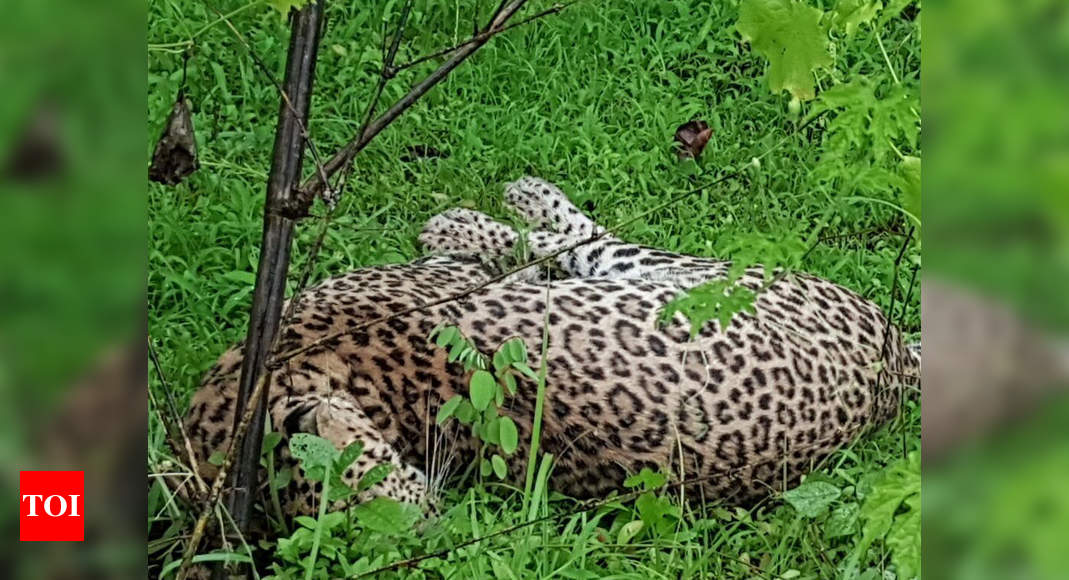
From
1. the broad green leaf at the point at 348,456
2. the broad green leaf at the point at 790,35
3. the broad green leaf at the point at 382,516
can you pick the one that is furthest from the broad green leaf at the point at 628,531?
the broad green leaf at the point at 790,35

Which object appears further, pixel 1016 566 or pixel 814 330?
pixel 814 330

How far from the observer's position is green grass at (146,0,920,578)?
11.2 feet

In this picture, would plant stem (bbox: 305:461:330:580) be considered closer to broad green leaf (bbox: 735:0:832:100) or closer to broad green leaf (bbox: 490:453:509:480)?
broad green leaf (bbox: 490:453:509:480)

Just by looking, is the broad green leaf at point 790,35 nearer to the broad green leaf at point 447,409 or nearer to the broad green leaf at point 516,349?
the broad green leaf at point 516,349

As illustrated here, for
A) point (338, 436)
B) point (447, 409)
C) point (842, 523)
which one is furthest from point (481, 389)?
point (842, 523)

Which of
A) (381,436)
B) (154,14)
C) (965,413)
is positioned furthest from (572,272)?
(965,413)

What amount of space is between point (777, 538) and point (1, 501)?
2.04m

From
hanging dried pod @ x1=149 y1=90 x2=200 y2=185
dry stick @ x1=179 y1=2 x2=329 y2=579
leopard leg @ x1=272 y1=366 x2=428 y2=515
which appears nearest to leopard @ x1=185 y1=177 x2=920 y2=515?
leopard leg @ x1=272 y1=366 x2=428 y2=515

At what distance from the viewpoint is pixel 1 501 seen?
1094 mm

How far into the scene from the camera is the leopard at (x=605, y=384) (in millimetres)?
2916

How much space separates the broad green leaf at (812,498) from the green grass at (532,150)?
0.06 m

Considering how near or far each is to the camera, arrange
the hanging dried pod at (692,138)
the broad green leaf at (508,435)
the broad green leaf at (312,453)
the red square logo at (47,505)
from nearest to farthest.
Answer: the red square logo at (47,505) → the broad green leaf at (312,453) → the broad green leaf at (508,435) → the hanging dried pod at (692,138)

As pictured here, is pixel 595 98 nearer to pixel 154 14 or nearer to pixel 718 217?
pixel 718 217

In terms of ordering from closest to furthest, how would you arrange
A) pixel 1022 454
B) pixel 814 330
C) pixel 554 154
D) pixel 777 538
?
pixel 1022 454 < pixel 777 538 < pixel 814 330 < pixel 554 154
